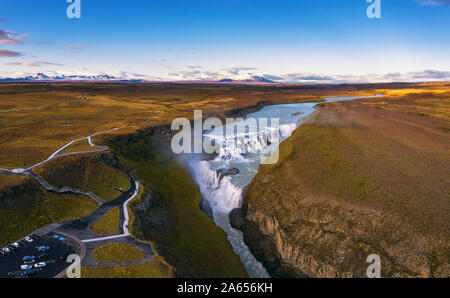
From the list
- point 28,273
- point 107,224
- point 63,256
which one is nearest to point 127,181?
point 107,224

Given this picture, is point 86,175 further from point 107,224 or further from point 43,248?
point 43,248

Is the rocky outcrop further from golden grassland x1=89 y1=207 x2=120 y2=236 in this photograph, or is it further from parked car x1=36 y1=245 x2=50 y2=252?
parked car x1=36 y1=245 x2=50 y2=252

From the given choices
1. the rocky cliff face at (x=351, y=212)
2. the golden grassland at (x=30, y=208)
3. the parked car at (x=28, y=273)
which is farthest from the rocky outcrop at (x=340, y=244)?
the golden grassland at (x=30, y=208)

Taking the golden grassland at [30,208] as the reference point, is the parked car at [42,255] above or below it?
below

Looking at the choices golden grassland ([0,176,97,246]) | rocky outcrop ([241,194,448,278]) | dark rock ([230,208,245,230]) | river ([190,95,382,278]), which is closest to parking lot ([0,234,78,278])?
golden grassland ([0,176,97,246])

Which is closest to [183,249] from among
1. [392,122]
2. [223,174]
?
[223,174]

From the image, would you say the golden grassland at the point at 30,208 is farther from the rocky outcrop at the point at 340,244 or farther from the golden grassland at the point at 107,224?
the rocky outcrop at the point at 340,244

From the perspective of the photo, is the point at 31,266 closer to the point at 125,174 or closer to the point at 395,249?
the point at 125,174
